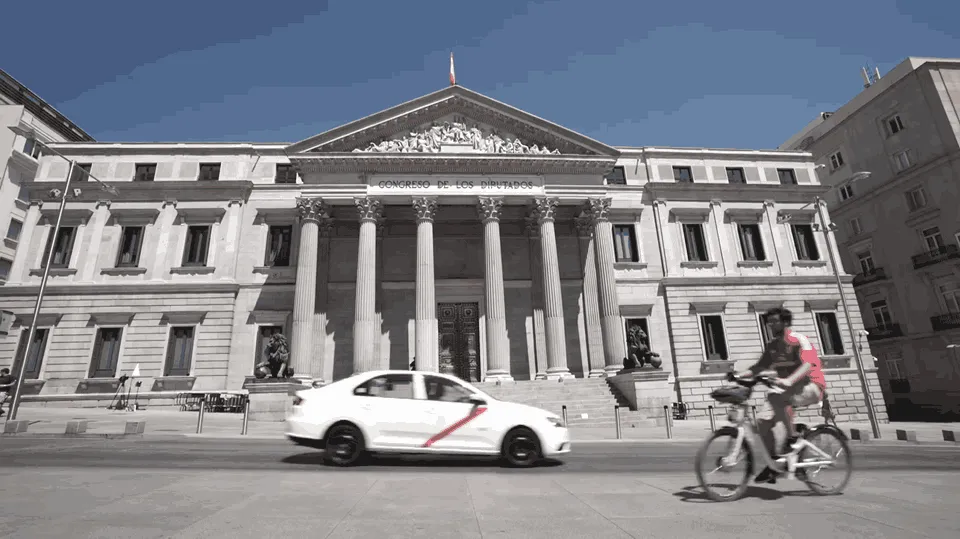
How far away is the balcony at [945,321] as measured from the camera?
98.3 ft

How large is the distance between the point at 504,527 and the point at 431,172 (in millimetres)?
22809

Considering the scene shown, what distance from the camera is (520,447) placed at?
26.3ft

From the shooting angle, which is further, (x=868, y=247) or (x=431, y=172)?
(x=868, y=247)

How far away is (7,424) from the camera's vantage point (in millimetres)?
13617

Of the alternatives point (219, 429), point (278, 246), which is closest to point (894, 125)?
point (278, 246)

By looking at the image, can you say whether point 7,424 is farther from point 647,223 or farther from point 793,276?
point 793,276

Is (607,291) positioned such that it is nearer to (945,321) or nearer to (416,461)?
(416,461)

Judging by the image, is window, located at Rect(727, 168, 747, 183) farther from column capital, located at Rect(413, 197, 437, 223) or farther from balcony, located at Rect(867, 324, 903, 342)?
column capital, located at Rect(413, 197, 437, 223)

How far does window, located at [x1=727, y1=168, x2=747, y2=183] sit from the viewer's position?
105 feet

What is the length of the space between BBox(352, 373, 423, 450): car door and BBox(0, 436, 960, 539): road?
412 mm

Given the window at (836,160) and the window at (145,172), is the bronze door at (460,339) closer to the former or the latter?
the window at (145,172)

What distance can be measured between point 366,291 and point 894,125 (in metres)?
41.1

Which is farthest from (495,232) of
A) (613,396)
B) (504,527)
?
(504,527)

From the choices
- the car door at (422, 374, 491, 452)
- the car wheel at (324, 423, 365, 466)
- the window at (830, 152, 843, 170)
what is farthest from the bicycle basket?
the window at (830, 152, 843, 170)
